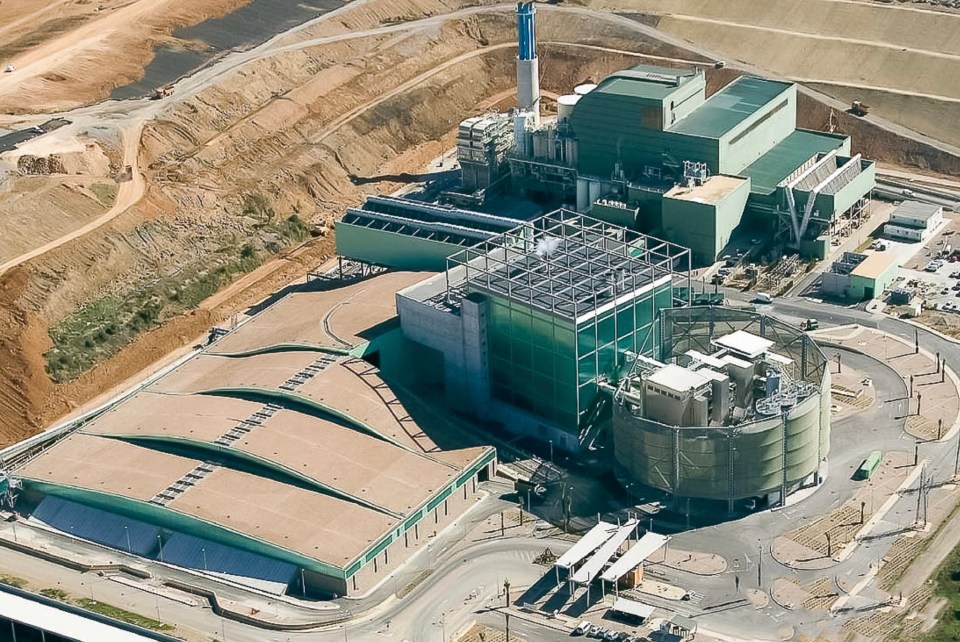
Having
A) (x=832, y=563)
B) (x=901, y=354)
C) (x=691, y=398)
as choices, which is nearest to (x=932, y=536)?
(x=832, y=563)

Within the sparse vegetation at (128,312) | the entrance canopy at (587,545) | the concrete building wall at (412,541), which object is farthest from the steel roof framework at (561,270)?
the sparse vegetation at (128,312)

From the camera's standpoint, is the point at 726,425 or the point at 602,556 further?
the point at 726,425

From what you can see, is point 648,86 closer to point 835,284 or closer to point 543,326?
point 835,284

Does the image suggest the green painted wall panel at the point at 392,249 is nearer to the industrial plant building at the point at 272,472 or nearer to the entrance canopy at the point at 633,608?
the industrial plant building at the point at 272,472

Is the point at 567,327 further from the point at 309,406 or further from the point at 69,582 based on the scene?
the point at 69,582

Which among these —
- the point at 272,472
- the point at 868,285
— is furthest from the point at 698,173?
the point at 272,472

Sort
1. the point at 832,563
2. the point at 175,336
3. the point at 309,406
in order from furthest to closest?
A: the point at 175,336 < the point at 309,406 < the point at 832,563
